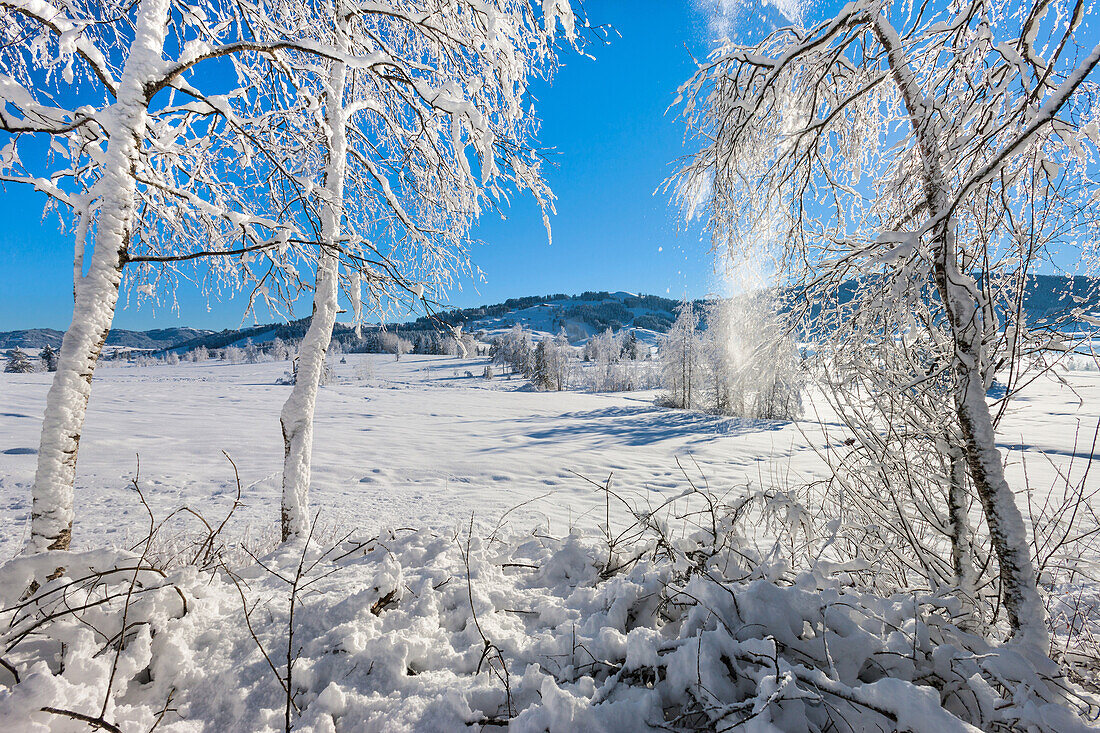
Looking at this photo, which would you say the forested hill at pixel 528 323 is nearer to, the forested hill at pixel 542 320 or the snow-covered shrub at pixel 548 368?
the forested hill at pixel 542 320

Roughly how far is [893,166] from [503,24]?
2431 millimetres

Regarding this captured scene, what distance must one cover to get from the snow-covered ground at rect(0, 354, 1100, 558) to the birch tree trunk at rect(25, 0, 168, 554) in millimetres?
2016

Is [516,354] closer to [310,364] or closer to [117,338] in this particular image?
[310,364]

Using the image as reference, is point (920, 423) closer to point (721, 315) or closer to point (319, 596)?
point (319, 596)

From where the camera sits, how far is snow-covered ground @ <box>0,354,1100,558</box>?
537 cm

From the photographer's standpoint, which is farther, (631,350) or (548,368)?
(631,350)

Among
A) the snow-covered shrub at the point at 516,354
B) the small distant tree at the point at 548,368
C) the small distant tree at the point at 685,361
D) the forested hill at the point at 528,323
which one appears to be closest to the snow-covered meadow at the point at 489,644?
the small distant tree at the point at 685,361

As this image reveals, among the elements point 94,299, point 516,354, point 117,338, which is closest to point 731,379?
point 94,299

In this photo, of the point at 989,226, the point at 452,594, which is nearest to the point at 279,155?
the point at 452,594

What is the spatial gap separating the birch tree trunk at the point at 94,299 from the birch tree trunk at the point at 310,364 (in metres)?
1.28

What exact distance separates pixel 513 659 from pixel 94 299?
8.80ft

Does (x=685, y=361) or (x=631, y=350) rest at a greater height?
(x=631, y=350)

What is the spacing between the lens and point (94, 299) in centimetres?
213

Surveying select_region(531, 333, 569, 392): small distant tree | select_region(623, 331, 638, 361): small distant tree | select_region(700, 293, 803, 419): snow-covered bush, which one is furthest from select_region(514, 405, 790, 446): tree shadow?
select_region(623, 331, 638, 361): small distant tree
